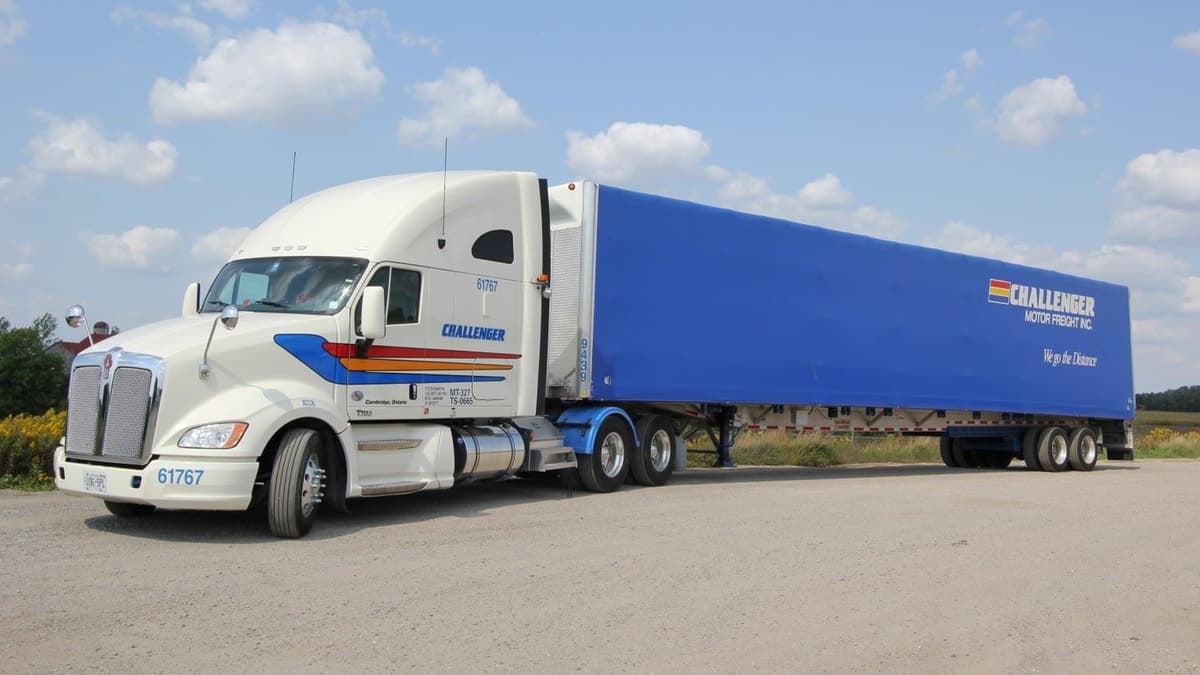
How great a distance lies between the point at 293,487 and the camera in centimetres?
917

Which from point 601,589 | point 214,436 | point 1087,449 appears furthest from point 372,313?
point 1087,449

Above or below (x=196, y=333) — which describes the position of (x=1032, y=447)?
below

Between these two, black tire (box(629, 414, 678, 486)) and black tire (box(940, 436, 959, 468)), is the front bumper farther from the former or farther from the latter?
black tire (box(940, 436, 959, 468))

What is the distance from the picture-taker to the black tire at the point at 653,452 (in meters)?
14.3

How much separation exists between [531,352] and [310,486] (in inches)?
150

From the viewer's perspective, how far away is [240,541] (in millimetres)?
9156

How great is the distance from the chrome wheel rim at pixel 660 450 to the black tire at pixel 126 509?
6.59m

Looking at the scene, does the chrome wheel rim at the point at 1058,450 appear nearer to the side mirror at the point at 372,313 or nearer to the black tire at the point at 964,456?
the black tire at the point at 964,456

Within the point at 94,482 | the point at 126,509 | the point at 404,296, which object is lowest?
the point at 126,509

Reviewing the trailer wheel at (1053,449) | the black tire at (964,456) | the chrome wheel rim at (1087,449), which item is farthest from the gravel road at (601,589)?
the black tire at (964,456)

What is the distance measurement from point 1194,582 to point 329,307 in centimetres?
774

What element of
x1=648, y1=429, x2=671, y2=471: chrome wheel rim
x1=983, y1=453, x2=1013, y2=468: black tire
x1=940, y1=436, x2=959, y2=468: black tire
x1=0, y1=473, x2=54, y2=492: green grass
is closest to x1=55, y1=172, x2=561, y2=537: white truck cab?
x1=648, y1=429, x2=671, y2=471: chrome wheel rim

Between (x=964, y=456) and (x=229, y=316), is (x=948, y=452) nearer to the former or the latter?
(x=964, y=456)

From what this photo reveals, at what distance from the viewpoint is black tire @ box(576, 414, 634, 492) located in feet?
44.0
